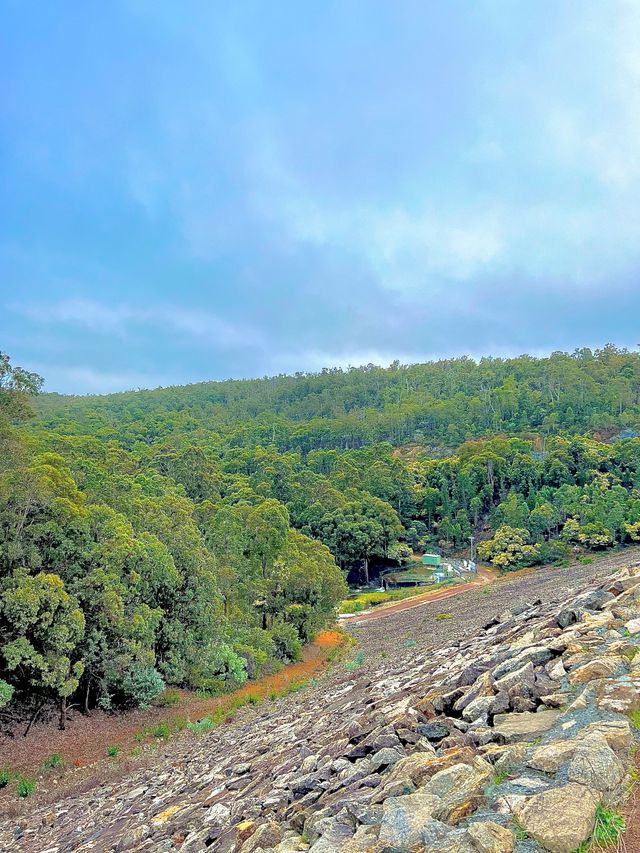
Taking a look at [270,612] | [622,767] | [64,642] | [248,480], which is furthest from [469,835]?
[248,480]

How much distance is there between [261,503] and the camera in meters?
43.0

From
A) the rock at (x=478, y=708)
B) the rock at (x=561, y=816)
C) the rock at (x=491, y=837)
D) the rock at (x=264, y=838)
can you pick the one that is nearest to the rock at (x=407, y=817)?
the rock at (x=491, y=837)

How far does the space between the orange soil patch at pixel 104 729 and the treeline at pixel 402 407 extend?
249 ft

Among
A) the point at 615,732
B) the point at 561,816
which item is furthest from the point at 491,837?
the point at 615,732

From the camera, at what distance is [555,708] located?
6508mm

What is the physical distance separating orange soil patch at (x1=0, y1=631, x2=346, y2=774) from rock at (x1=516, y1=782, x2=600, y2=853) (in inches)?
659

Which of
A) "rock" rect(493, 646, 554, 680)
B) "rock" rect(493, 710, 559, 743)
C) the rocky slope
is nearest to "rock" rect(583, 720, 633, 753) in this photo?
the rocky slope

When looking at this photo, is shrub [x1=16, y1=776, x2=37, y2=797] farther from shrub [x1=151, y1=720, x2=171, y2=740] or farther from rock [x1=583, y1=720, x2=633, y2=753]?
rock [x1=583, y1=720, x2=633, y2=753]

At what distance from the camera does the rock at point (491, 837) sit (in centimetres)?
409

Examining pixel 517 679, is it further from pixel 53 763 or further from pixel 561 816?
pixel 53 763

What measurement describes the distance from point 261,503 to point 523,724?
37366 mm

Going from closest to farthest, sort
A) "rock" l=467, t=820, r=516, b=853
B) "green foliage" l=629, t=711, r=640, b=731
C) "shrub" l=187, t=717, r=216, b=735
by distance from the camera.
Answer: "rock" l=467, t=820, r=516, b=853 → "green foliage" l=629, t=711, r=640, b=731 → "shrub" l=187, t=717, r=216, b=735

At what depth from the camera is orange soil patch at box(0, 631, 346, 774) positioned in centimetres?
1723

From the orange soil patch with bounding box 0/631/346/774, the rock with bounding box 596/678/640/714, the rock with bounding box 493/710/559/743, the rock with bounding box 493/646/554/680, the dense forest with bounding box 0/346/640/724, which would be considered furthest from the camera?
the dense forest with bounding box 0/346/640/724
